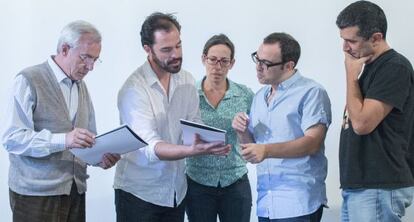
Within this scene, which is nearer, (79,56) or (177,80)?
(79,56)

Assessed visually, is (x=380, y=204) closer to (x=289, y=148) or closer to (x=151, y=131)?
(x=289, y=148)

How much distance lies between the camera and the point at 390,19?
2.79 meters

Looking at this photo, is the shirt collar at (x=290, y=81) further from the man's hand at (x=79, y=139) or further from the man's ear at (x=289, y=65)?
the man's hand at (x=79, y=139)

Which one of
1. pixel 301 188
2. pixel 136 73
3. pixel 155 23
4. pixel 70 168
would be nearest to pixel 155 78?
pixel 136 73

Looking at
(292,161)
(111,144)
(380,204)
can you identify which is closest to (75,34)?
(111,144)

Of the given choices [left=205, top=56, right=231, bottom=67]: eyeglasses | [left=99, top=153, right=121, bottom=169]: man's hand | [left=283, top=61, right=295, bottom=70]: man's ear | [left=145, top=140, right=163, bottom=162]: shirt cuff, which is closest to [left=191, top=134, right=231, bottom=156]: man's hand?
[left=145, top=140, right=163, bottom=162]: shirt cuff

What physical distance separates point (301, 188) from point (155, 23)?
921 mm

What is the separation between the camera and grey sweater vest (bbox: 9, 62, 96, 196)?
1.91 meters

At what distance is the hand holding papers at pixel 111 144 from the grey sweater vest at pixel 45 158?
0.31 feet

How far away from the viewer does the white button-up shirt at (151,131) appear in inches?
82.4

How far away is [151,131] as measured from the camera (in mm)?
2062

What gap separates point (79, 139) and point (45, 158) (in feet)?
0.71

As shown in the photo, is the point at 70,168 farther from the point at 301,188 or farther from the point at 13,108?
the point at 301,188

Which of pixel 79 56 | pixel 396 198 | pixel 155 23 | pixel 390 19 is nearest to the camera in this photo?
pixel 396 198
